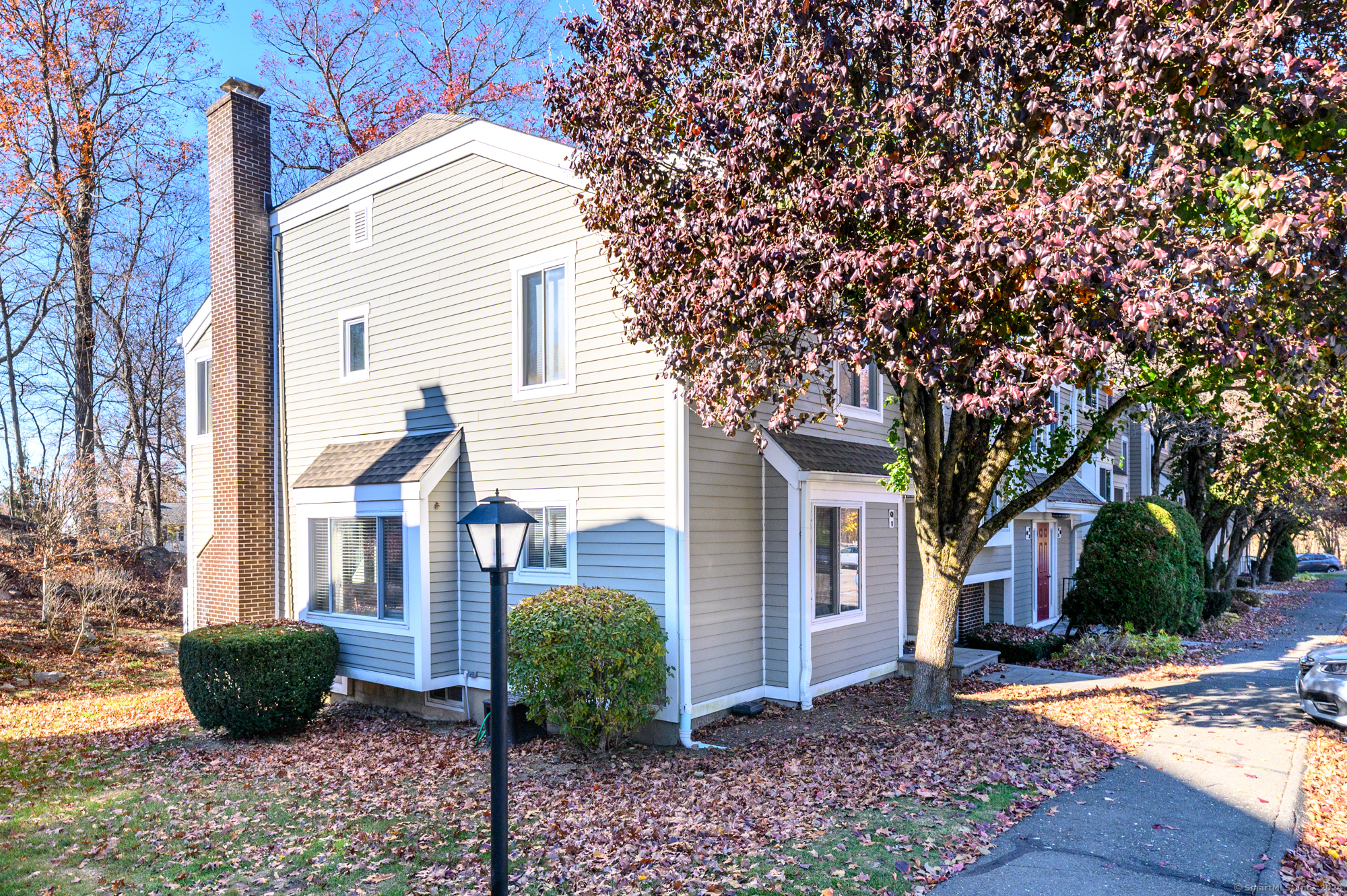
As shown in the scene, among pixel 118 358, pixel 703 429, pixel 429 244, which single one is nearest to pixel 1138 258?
pixel 703 429

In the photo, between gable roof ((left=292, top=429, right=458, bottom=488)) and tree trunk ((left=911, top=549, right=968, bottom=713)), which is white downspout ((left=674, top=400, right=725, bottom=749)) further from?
gable roof ((left=292, top=429, right=458, bottom=488))

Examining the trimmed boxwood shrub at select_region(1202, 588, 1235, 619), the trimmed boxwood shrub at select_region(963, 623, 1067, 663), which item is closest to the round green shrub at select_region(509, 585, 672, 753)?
the trimmed boxwood shrub at select_region(963, 623, 1067, 663)

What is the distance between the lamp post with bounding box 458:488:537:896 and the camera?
15.1ft

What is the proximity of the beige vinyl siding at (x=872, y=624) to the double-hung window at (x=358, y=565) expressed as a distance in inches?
219

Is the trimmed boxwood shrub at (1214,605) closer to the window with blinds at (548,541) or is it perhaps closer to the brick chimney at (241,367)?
the window with blinds at (548,541)

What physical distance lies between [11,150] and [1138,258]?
23.2 m

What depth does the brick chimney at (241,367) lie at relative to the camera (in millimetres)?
13367

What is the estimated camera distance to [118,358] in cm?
2645

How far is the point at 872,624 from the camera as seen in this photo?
38.7ft

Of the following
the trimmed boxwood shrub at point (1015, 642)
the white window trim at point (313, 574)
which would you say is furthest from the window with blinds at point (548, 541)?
the trimmed boxwood shrub at point (1015, 642)

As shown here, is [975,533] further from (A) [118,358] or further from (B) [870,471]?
(A) [118,358]

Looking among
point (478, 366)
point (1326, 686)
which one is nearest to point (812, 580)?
point (478, 366)

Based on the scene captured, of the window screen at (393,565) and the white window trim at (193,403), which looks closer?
the window screen at (393,565)

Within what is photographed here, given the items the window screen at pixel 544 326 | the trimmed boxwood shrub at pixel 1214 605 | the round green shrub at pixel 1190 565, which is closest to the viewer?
the window screen at pixel 544 326
